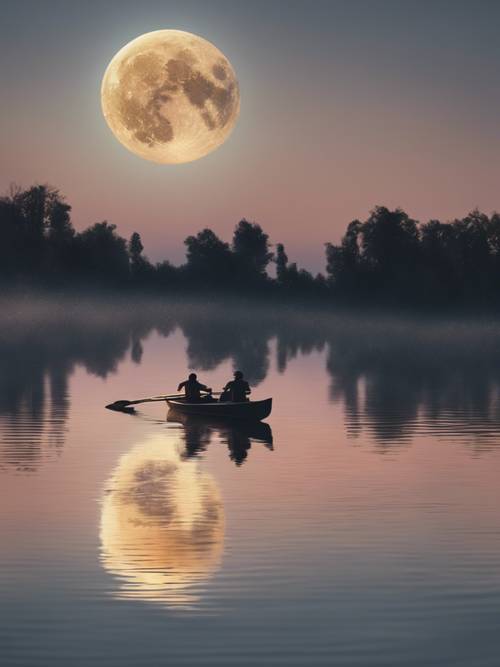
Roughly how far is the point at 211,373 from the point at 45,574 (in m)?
65.7

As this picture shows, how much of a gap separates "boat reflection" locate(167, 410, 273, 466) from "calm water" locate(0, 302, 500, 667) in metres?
0.11

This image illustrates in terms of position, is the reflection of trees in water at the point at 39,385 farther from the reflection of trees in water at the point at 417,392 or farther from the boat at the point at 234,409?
the reflection of trees in water at the point at 417,392

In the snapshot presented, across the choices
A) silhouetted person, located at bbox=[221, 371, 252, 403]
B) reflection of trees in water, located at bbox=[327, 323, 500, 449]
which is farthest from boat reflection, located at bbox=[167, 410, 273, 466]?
reflection of trees in water, located at bbox=[327, 323, 500, 449]

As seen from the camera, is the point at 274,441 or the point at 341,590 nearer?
the point at 341,590

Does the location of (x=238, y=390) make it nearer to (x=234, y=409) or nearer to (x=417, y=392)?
(x=234, y=409)

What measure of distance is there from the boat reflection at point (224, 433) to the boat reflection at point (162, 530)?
134 inches

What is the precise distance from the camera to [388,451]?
136ft

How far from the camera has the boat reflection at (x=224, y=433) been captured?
42.5m

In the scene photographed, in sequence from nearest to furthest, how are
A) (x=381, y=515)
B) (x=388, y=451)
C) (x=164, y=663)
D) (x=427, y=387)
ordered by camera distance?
(x=164, y=663), (x=381, y=515), (x=388, y=451), (x=427, y=387)

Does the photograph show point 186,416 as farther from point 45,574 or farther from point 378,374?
point 378,374

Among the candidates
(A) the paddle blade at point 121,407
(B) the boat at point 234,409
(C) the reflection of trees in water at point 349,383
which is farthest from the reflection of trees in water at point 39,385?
(B) the boat at point 234,409

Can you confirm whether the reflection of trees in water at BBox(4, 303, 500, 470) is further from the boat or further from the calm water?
the boat

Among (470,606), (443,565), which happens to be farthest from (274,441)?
(470,606)

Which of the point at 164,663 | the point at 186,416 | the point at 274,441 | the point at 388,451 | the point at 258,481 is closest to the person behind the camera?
the point at 164,663
